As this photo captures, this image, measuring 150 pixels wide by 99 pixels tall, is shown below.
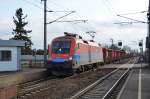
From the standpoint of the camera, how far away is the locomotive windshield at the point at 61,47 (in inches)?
1231

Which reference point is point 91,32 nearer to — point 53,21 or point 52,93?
point 53,21

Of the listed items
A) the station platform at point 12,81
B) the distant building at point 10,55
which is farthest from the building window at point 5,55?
the station platform at point 12,81

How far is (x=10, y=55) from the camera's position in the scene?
42812 millimetres

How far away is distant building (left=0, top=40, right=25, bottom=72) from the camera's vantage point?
42.0 metres

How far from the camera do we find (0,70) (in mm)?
41906

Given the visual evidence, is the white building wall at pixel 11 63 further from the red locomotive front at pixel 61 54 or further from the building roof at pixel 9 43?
the red locomotive front at pixel 61 54

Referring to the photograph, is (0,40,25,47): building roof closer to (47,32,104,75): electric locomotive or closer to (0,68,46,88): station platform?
(0,68,46,88): station platform

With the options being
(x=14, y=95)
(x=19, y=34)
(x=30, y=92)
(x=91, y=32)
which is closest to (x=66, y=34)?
(x=30, y=92)

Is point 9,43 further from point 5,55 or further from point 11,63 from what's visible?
point 11,63

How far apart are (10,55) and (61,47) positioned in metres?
12.8

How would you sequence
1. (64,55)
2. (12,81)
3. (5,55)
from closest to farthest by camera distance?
(12,81) → (64,55) → (5,55)

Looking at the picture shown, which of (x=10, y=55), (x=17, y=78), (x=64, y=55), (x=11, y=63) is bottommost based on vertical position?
(x=17, y=78)

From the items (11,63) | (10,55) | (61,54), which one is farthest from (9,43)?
(61,54)

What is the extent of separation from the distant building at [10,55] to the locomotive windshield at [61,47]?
465 inches
